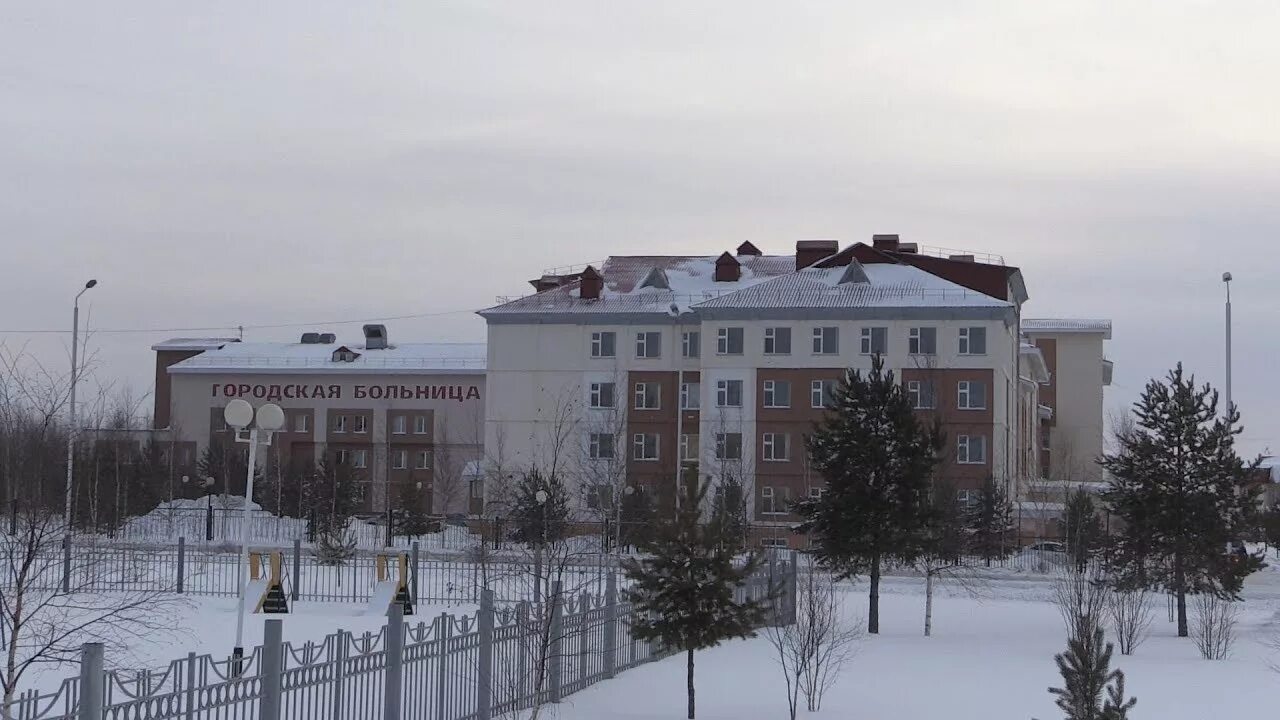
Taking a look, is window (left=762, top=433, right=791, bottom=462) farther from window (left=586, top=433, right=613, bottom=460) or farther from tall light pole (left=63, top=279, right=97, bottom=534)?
tall light pole (left=63, top=279, right=97, bottom=534)

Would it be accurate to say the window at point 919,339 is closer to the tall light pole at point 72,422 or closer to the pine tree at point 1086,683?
the tall light pole at point 72,422

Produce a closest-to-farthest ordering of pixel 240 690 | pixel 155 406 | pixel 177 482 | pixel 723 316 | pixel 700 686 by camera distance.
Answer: pixel 240 690, pixel 700 686, pixel 723 316, pixel 177 482, pixel 155 406

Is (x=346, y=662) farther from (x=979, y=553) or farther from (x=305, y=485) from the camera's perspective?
(x=305, y=485)

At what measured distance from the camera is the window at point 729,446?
204 ft

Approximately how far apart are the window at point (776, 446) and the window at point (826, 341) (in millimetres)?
3931

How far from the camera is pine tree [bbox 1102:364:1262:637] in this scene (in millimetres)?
27047

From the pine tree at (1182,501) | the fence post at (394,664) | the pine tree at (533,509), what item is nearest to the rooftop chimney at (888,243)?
the pine tree at (533,509)

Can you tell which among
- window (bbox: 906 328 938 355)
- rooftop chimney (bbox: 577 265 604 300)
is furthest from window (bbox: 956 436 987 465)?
rooftop chimney (bbox: 577 265 604 300)

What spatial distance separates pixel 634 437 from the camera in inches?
2608

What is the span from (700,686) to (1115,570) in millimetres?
12434

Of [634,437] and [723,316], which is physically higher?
[723,316]

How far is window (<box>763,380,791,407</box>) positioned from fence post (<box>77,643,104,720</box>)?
5514 centimetres

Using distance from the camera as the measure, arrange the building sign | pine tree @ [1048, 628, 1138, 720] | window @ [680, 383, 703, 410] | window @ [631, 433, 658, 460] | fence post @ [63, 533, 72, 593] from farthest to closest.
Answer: the building sign → window @ [631, 433, 658, 460] → window @ [680, 383, 703, 410] → fence post @ [63, 533, 72, 593] → pine tree @ [1048, 628, 1138, 720]

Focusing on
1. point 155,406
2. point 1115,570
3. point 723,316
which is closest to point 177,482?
point 155,406
